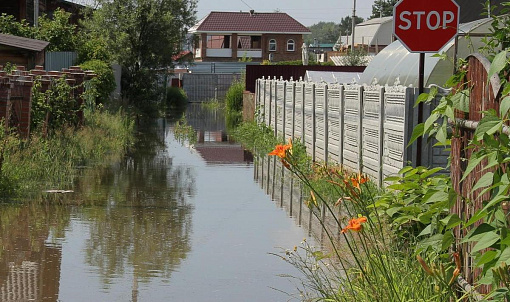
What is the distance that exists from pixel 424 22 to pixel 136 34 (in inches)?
1381

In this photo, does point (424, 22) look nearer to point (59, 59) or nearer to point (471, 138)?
point (471, 138)

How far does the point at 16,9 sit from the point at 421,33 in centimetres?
3316

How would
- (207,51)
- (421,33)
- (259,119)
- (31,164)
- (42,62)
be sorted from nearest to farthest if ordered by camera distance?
1. (421,33)
2. (31,164)
3. (42,62)
4. (259,119)
5. (207,51)

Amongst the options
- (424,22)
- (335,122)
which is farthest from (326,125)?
(424,22)

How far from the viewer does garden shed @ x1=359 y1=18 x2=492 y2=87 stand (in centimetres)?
1844

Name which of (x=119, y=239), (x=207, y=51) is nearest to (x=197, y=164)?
(x=119, y=239)

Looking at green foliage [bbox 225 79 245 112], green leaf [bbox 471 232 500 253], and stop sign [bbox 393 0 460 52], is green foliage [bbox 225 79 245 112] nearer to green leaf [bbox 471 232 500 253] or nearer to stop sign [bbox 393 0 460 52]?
stop sign [bbox 393 0 460 52]

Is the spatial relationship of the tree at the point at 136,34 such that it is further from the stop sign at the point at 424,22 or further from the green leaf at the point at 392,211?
the green leaf at the point at 392,211

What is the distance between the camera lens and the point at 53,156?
16.8 m

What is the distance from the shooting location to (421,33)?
406 inches

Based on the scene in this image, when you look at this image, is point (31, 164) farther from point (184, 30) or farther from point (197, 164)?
point (184, 30)

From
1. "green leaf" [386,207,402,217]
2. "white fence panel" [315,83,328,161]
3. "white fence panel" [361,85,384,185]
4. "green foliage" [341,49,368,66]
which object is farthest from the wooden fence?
"green foliage" [341,49,368,66]

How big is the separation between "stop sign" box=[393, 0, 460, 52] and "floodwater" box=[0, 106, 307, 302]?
8.32 ft

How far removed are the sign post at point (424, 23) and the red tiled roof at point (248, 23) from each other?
6964 centimetres
